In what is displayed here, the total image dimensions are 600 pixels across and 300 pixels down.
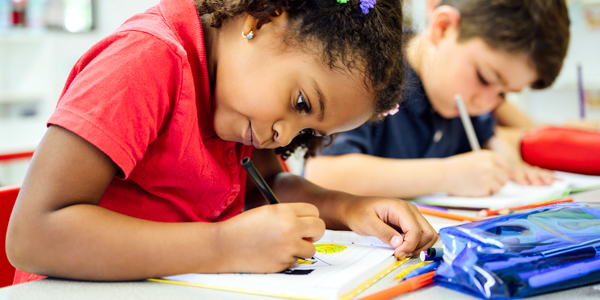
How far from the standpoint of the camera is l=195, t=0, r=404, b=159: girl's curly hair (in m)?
0.53

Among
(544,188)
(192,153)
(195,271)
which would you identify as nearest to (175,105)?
(192,153)

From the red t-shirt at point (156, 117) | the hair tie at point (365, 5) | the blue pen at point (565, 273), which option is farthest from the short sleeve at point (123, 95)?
the blue pen at point (565, 273)

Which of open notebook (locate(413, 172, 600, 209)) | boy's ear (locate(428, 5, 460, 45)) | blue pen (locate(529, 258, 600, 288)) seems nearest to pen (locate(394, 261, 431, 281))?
blue pen (locate(529, 258, 600, 288))

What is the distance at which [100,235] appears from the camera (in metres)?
0.42

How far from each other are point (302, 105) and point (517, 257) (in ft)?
0.86

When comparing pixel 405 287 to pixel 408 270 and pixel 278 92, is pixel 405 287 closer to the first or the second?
pixel 408 270

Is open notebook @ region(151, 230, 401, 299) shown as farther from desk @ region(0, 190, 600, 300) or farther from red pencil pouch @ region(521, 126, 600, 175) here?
red pencil pouch @ region(521, 126, 600, 175)

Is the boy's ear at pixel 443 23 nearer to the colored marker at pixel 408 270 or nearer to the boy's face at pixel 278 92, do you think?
the boy's face at pixel 278 92

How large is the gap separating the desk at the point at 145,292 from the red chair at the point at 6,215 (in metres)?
0.20

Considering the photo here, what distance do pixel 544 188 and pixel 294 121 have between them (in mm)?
628

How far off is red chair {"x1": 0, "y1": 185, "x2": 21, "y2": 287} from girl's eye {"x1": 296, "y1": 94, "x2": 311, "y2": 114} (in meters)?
0.36

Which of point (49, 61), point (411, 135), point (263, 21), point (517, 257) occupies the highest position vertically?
point (263, 21)

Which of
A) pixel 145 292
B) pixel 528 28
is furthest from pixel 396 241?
pixel 528 28

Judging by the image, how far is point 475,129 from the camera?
4.34ft
